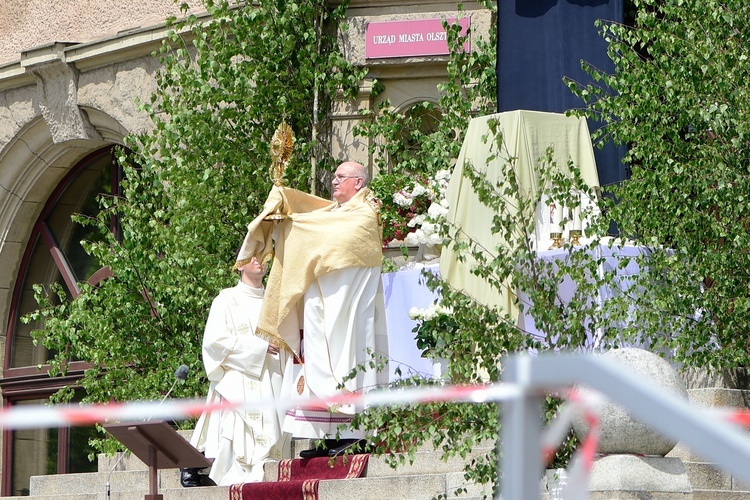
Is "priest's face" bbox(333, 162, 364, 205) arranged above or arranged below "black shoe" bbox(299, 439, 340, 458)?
above

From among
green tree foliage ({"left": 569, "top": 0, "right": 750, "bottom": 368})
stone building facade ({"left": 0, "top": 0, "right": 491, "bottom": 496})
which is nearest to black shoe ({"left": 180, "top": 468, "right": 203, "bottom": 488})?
green tree foliage ({"left": 569, "top": 0, "right": 750, "bottom": 368})

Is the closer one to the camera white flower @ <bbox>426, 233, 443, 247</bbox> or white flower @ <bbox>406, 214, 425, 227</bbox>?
white flower @ <bbox>426, 233, 443, 247</bbox>

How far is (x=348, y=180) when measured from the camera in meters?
8.86

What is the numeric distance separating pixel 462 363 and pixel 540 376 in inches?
203

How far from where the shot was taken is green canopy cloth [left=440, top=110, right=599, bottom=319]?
9.09 meters

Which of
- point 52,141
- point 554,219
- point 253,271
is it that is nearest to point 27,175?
point 52,141

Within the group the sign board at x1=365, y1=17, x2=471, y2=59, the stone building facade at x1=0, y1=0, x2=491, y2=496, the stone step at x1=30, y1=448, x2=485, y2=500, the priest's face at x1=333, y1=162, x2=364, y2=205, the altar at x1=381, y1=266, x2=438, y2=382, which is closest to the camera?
the stone step at x1=30, y1=448, x2=485, y2=500

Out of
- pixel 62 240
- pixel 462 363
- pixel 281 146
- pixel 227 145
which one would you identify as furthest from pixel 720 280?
pixel 62 240

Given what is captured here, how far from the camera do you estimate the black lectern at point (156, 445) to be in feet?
24.2

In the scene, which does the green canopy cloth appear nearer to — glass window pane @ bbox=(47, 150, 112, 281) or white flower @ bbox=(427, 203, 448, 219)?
A: white flower @ bbox=(427, 203, 448, 219)

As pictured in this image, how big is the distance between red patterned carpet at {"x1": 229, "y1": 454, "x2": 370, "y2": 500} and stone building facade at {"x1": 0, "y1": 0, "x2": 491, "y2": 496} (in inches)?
233

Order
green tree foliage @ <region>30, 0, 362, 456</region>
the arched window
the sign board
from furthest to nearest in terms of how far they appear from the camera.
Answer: the arched window < the sign board < green tree foliage @ <region>30, 0, 362, 456</region>

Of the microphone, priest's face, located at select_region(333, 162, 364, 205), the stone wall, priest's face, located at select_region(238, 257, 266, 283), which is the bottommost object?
the microphone

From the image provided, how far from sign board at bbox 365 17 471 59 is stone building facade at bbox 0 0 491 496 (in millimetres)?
2084
